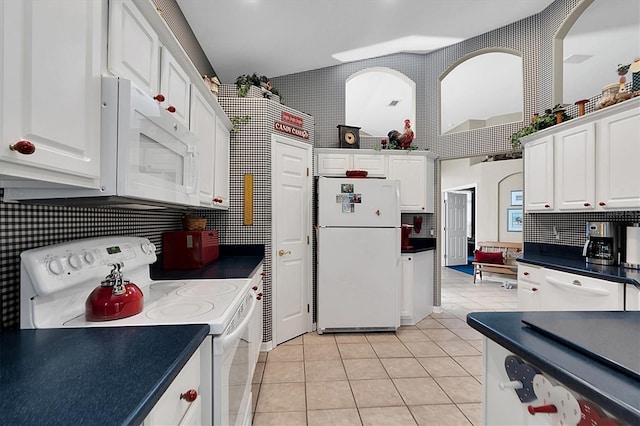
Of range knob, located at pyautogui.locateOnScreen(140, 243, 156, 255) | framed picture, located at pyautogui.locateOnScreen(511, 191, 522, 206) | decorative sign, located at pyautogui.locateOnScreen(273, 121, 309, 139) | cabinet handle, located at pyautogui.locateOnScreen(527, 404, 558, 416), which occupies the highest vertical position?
decorative sign, located at pyautogui.locateOnScreen(273, 121, 309, 139)

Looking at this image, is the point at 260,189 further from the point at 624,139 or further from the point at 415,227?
the point at 624,139

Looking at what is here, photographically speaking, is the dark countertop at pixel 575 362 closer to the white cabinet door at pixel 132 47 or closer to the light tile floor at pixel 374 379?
the light tile floor at pixel 374 379

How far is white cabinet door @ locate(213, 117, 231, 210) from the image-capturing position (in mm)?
2545

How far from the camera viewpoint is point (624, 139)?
238 centimetres

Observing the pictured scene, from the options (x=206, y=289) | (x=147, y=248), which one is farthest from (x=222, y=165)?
(x=206, y=289)

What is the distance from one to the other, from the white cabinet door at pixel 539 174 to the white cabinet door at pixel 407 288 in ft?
4.50

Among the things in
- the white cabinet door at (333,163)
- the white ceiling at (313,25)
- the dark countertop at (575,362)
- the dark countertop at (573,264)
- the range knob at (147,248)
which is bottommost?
the dark countertop at (573,264)

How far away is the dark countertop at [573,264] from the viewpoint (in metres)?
2.17

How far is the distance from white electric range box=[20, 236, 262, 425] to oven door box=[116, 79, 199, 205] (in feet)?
1.13

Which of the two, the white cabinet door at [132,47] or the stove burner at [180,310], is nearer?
the white cabinet door at [132,47]

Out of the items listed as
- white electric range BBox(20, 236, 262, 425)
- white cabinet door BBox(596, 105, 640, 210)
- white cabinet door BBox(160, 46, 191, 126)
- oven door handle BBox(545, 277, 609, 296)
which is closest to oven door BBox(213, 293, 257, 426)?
white electric range BBox(20, 236, 262, 425)

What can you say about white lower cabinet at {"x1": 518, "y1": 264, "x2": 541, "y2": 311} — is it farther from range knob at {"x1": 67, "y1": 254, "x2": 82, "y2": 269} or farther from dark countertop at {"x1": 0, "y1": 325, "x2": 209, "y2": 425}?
range knob at {"x1": 67, "y1": 254, "x2": 82, "y2": 269}

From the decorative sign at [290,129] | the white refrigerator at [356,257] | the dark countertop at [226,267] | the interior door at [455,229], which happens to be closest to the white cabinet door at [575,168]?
the white refrigerator at [356,257]

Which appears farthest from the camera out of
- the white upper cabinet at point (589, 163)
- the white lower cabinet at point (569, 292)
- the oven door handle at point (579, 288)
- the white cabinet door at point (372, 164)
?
the white cabinet door at point (372, 164)
